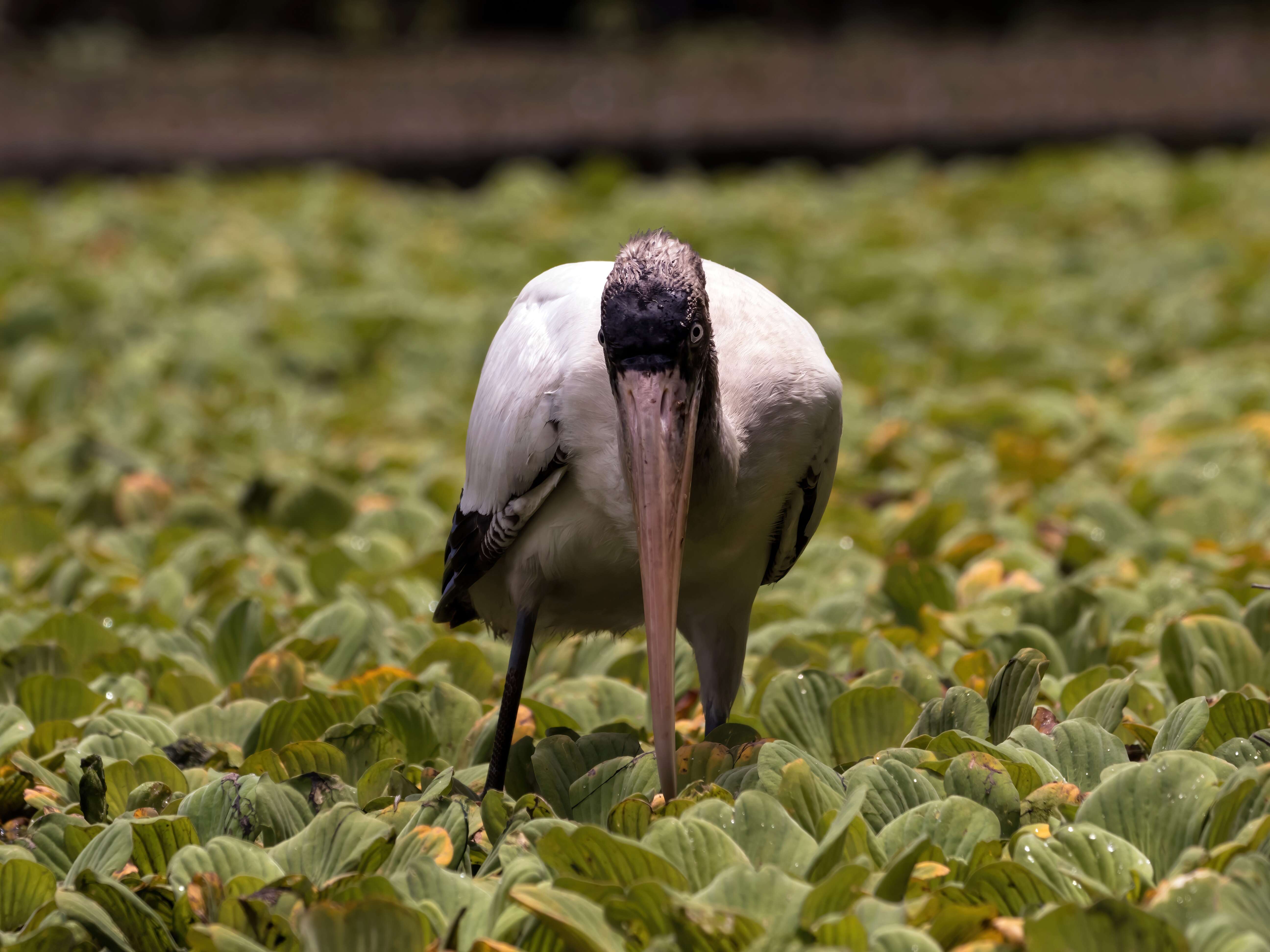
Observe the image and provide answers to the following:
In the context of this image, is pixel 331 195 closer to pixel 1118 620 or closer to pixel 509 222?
pixel 509 222

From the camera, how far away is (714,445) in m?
2.51

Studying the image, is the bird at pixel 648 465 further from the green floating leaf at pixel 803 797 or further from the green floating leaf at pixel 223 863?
the green floating leaf at pixel 223 863

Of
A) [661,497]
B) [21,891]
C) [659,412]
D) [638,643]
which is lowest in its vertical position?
[638,643]

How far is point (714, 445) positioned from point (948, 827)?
69 centimetres

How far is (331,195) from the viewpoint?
10.4m

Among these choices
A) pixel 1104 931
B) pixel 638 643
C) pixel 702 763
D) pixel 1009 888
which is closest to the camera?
pixel 1104 931

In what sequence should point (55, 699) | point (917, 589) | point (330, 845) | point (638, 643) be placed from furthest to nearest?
point (917, 589) → point (638, 643) → point (55, 699) → point (330, 845)

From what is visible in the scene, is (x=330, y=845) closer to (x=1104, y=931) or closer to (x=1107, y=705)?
(x=1104, y=931)

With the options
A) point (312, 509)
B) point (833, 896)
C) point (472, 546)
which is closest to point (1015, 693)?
point (833, 896)

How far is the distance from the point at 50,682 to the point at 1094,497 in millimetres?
2811

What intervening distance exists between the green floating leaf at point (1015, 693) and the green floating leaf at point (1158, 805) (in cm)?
46

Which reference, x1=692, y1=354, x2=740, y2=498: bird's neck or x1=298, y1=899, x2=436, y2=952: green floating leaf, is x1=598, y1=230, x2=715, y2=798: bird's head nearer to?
x1=692, y1=354, x2=740, y2=498: bird's neck

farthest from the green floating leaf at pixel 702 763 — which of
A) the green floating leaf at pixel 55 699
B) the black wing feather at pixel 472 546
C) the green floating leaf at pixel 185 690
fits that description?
the green floating leaf at pixel 55 699

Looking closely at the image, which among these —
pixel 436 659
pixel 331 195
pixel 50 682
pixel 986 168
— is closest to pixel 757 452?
pixel 436 659
